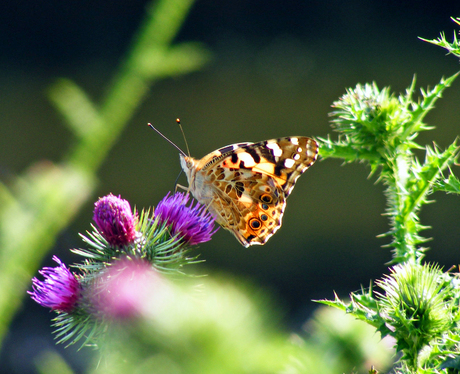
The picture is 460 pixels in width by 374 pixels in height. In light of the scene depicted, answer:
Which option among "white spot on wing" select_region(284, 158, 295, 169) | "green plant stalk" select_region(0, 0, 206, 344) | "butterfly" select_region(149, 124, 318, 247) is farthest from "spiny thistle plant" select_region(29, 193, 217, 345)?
"white spot on wing" select_region(284, 158, 295, 169)

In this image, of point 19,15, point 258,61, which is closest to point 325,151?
point 258,61

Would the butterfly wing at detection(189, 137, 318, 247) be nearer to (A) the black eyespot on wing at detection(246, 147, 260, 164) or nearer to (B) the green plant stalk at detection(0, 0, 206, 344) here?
(A) the black eyespot on wing at detection(246, 147, 260, 164)

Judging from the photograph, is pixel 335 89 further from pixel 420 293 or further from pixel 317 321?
pixel 420 293

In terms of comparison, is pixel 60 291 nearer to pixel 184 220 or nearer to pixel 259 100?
pixel 184 220

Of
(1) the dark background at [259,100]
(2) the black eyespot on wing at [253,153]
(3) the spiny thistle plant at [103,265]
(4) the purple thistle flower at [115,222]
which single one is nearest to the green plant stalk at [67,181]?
(3) the spiny thistle plant at [103,265]

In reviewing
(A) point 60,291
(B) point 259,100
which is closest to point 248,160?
(A) point 60,291
